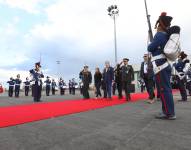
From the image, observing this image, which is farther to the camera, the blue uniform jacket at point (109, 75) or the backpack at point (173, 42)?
the blue uniform jacket at point (109, 75)

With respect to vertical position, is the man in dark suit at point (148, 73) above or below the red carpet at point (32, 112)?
above

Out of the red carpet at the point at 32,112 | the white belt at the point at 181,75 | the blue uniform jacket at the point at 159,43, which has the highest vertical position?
the blue uniform jacket at the point at 159,43

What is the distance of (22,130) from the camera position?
14.5 ft

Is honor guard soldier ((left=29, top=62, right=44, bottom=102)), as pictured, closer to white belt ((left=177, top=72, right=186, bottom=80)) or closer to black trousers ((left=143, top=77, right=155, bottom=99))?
black trousers ((left=143, top=77, right=155, bottom=99))

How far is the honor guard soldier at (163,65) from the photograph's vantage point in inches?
213

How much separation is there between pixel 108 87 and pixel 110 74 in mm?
684

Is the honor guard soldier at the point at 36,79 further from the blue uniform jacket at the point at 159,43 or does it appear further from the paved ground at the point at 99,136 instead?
the blue uniform jacket at the point at 159,43

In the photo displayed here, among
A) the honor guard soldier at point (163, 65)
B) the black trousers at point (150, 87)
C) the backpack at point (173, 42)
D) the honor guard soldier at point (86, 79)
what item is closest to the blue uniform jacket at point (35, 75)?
the honor guard soldier at point (86, 79)

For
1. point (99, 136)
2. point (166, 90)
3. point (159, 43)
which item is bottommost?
point (99, 136)

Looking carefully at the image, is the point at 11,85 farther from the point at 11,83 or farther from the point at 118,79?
the point at 118,79

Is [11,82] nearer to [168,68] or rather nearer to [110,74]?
[110,74]

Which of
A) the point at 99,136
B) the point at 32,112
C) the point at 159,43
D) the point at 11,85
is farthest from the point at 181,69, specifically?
the point at 11,85

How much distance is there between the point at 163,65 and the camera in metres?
5.50

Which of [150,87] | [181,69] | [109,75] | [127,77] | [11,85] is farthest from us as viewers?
[11,85]
